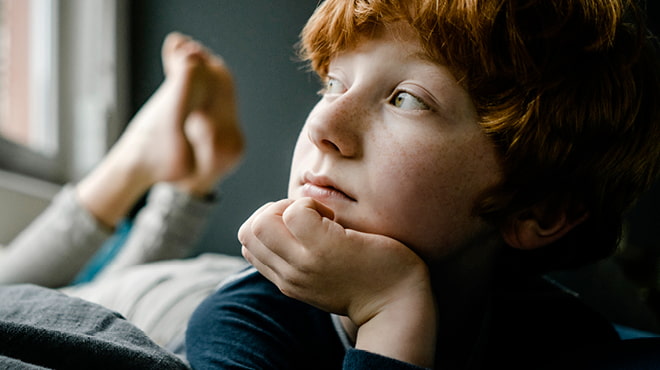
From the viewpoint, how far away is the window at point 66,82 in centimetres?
162

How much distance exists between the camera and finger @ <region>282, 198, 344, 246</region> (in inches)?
17.5

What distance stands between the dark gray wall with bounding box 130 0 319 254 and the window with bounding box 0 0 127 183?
8 cm

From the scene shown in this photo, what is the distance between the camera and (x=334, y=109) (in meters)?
0.48

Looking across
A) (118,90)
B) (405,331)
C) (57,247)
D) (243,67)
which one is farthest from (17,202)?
(405,331)

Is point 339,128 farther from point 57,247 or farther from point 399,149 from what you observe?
point 57,247

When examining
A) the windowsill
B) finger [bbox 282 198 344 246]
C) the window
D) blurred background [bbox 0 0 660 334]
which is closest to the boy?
finger [bbox 282 198 344 246]

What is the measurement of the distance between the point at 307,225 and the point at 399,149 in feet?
0.34

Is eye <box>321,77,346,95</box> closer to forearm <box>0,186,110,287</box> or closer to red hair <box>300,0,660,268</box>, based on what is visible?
red hair <box>300,0,660,268</box>

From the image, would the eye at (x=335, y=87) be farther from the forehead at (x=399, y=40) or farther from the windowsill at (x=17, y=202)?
the windowsill at (x=17, y=202)

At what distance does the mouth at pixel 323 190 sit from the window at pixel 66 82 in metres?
1.35

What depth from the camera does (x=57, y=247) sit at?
42.5 inches

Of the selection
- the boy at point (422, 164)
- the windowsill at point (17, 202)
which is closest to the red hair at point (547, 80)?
the boy at point (422, 164)

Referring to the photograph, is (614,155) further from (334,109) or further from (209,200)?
(209,200)

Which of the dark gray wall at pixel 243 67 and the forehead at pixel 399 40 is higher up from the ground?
the forehead at pixel 399 40
